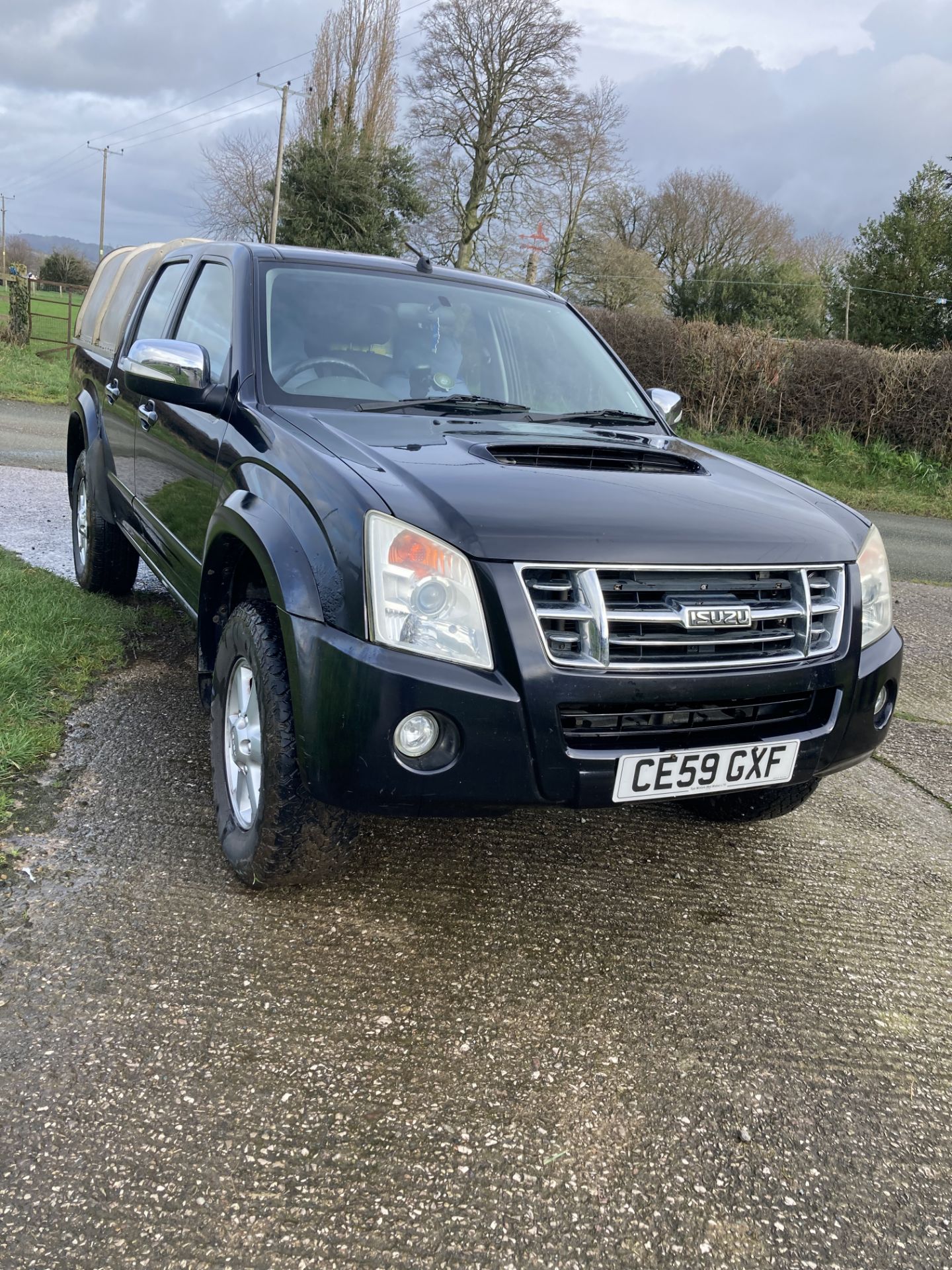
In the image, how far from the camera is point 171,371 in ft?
10.7

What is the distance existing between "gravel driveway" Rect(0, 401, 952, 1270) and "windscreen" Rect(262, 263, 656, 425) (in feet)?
4.77

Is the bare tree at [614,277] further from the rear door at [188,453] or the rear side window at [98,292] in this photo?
the rear door at [188,453]

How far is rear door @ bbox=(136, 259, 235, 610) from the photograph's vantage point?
3307 millimetres

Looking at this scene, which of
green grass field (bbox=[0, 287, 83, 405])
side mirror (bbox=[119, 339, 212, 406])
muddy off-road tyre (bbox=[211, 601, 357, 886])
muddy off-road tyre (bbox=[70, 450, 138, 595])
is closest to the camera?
muddy off-road tyre (bbox=[211, 601, 357, 886])

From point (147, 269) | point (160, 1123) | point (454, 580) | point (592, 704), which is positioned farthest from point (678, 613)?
point (147, 269)

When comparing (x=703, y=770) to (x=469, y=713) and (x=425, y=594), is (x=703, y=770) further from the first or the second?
(x=425, y=594)

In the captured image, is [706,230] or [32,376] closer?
[32,376]

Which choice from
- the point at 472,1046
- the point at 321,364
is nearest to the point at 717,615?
the point at 472,1046

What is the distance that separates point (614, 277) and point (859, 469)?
29.3 meters

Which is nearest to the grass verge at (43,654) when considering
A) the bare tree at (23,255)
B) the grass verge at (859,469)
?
the grass verge at (859,469)

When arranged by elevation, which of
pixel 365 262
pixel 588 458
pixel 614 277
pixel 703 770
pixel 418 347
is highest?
pixel 614 277

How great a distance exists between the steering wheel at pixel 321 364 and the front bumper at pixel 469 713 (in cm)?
110

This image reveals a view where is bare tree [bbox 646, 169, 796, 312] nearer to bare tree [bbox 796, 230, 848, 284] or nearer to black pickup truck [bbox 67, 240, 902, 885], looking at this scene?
bare tree [bbox 796, 230, 848, 284]

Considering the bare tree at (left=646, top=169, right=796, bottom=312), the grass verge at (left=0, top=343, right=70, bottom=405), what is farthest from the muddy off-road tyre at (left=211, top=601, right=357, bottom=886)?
the bare tree at (left=646, top=169, right=796, bottom=312)
